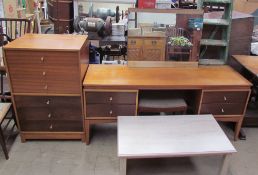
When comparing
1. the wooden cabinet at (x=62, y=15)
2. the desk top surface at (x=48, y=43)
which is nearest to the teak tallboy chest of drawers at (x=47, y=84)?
the desk top surface at (x=48, y=43)

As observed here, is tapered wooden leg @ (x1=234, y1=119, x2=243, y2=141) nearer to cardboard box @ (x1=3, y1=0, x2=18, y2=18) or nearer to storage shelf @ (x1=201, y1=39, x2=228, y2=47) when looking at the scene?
storage shelf @ (x1=201, y1=39, x2=228, y2=47)

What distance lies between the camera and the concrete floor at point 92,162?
6.63 ft

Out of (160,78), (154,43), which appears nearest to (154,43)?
(154,43)

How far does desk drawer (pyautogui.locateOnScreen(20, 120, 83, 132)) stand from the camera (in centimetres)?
222

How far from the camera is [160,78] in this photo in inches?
86.4

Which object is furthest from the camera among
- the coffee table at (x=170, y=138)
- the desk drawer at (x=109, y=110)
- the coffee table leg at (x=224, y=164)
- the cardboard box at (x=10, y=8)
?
the cardboard box at (x=10, y=8)

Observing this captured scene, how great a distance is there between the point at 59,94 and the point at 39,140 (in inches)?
23.5

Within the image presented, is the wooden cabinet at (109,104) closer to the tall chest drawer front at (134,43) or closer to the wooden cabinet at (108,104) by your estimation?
the wooden cabinet at (108,104)

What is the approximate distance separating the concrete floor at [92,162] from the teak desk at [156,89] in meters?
0.19

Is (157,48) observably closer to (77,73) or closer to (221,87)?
(221,87)

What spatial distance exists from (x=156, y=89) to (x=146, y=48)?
0.47 m

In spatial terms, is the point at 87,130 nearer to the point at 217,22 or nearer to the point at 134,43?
the point at 134,43

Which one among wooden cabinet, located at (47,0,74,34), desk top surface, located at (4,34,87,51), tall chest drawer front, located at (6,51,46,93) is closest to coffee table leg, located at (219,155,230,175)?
desk top surface, located at (4,34,87,51)

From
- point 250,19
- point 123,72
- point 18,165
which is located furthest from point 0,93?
point 250,19
